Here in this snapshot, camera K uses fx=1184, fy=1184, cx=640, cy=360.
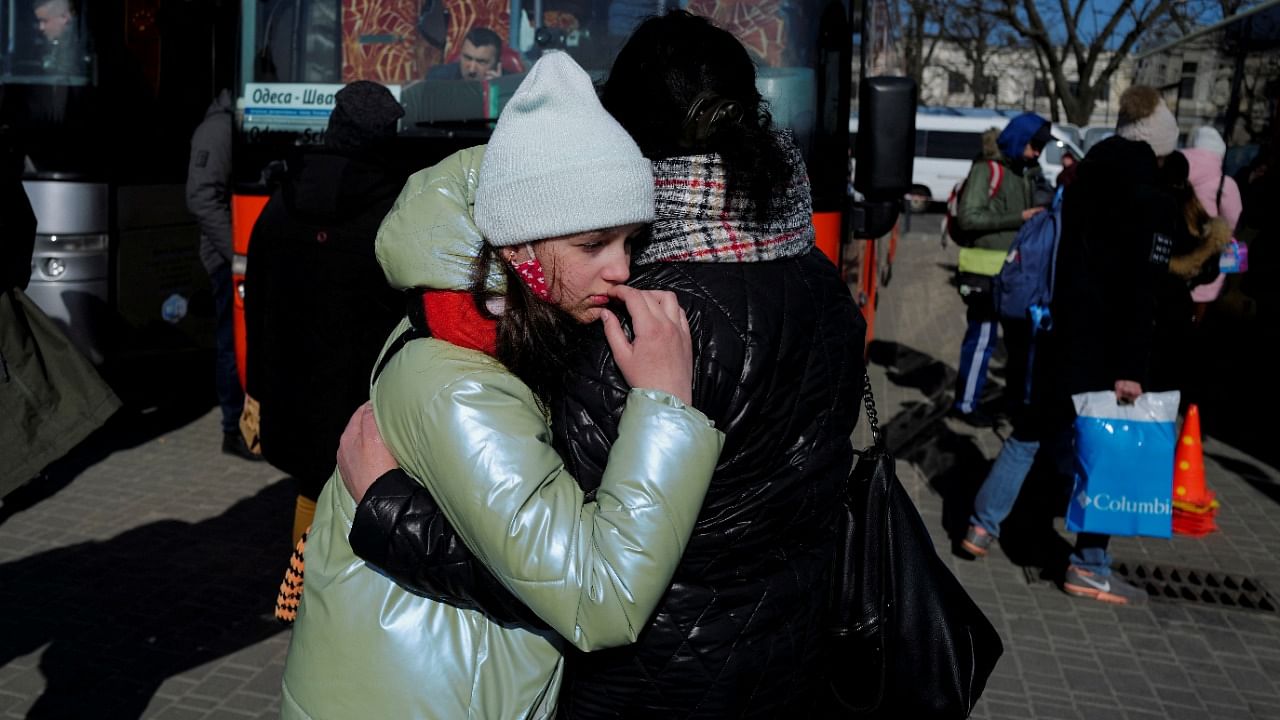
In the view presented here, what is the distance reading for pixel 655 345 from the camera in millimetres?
1536

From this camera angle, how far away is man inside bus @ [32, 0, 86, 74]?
6.72 metres

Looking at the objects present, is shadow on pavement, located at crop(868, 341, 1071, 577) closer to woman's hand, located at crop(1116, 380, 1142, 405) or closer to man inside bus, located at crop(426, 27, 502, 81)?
woman's hand, located at crop(1116, 380, 1142, 405)

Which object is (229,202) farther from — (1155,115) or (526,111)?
(526,111)

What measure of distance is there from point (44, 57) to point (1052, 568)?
20.0 feet

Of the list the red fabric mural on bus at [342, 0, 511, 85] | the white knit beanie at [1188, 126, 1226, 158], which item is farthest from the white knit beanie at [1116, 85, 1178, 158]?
the red fabric mural on bus at [342, 0, 511, 85]

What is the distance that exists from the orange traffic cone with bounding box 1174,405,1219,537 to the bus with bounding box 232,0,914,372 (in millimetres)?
2026

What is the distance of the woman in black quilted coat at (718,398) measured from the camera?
1612 mm

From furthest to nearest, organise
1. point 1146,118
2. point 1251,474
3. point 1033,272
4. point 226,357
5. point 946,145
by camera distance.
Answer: point 946,145, point 1251,474, point 226,357, point 1146,118, point 1033,272

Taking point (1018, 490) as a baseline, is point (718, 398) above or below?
above

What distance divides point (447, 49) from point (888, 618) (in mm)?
3370

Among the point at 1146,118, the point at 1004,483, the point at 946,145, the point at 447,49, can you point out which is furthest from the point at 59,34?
the point at 946,145

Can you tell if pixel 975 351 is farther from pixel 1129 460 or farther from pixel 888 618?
pixel 888 618

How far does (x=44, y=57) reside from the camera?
675 centimetres

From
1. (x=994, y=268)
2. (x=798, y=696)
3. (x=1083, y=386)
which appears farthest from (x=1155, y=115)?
(x=798, y=696)
